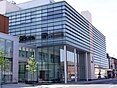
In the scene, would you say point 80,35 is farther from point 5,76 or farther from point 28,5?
point 5,76

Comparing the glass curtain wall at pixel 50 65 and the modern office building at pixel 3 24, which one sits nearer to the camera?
the modern office building at pixel 3 24

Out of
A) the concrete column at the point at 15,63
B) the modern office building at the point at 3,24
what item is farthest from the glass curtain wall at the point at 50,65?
the modern office building at the point at 3,24

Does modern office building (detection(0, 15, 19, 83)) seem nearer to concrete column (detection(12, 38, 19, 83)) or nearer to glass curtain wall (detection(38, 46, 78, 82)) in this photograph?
concrete column (detection(12, 38, 19, 83))

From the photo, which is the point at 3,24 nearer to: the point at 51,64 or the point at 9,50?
the point at 9,50

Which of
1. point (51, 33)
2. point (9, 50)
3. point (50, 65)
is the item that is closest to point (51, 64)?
point (50, 65)

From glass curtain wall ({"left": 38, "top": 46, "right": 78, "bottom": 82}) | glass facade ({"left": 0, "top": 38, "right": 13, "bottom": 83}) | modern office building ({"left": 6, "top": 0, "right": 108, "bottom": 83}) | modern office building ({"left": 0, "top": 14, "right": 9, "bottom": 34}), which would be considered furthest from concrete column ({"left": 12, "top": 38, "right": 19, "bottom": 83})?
glass curtain wall ({"left": 38, "top": 46, "right": 78, "bottom": 82})

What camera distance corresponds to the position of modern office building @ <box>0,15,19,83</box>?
159ft

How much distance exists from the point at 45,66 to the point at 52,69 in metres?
2.19

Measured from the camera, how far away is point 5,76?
47875 millimetres

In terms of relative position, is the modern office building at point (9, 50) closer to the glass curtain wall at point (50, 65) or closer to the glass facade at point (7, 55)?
the glass facade at point (7, 55)

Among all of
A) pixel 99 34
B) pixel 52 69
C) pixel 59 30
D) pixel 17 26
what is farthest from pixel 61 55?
pixel 99 34

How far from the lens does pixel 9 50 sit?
50750mm

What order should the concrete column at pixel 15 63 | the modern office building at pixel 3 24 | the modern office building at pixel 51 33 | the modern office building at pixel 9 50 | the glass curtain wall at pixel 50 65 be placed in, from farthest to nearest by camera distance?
the glass curtain wall at pixel 50 65, the modern office building at pixel 51 33, the modern office building at pixel 3 24, the concrete column at pixel 15 63, the modern office building at pixel 9 50

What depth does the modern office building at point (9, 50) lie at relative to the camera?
48.6 m
